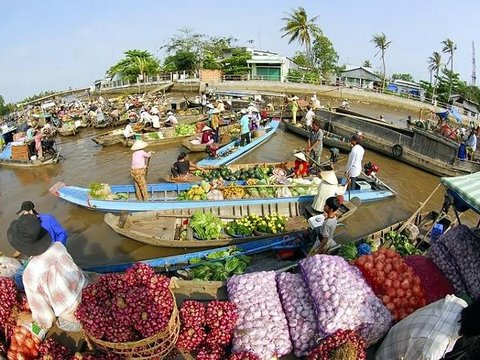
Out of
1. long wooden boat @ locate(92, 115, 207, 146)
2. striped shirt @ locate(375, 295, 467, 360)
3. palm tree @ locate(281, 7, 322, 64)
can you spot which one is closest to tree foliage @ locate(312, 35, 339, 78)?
palm tree @ locate(281, 7, 322, 64)

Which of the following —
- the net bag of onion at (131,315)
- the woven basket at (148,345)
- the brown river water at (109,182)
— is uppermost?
the net bag of onion at (131,315)

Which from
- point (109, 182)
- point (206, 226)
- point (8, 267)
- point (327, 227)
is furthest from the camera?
point (109, 182)

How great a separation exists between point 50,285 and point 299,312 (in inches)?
83.6

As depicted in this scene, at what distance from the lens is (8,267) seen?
4.03 meters

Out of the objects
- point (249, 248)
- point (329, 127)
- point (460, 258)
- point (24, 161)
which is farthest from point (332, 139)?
point (24, 161)

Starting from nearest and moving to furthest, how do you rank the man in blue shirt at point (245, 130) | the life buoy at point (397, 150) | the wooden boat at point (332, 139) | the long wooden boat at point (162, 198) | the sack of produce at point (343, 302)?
the sack of produce at point (343, 302), the long wooden boat at point (162, 198), the life buoy at point (397, 150), the man in blue shirt at point (245, 130), the wooden boat at point (332, 139)

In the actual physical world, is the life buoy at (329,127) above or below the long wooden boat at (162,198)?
above

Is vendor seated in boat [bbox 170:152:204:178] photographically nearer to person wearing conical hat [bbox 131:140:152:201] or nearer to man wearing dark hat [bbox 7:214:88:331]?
person wearing conical hat [bbox 131:140:152:201]

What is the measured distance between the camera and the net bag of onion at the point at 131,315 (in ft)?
8.08

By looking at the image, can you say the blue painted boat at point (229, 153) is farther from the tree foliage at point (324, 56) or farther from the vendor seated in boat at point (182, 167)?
the tree foliage at point (324, 56)

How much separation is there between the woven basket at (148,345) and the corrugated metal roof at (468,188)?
10.8 feet

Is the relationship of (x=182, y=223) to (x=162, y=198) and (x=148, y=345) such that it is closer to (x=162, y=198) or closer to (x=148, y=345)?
(x=162, y=198)

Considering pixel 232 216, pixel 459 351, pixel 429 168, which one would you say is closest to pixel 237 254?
pixel 232 216

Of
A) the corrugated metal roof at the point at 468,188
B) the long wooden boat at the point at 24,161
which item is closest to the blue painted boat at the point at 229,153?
the long wooden boat at the point at 24,161
